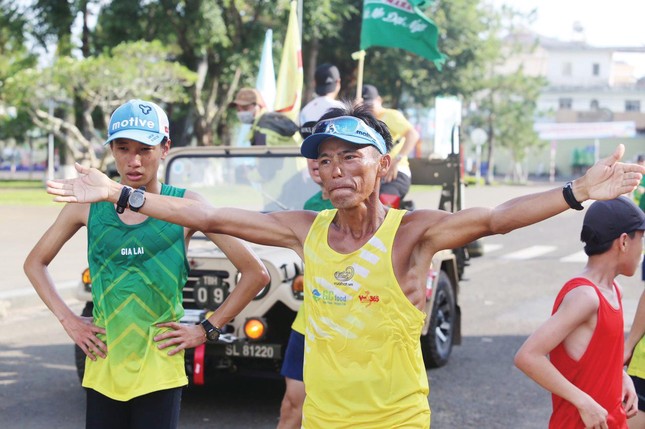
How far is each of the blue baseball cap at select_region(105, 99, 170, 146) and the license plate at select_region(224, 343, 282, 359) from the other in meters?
2.89

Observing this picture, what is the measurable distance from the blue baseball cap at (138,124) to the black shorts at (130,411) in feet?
3.37

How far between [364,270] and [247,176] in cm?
479

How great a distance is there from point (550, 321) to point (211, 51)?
108ft

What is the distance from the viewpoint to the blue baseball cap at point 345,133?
3279 mm

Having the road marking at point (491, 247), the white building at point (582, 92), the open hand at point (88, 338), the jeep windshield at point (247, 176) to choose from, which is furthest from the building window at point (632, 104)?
the open hand at point (88, 338)

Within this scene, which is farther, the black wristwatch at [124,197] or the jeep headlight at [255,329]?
the jeep headlight at [255,329]

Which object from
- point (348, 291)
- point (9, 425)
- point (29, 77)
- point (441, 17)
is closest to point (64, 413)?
point (9, 425)

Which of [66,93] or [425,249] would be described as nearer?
[425,249]

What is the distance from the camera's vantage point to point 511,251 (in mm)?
20125

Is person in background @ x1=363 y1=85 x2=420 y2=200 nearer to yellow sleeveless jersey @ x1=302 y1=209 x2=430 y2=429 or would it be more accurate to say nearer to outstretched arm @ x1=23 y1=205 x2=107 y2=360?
outstretched arm @ x1=23 y1=205 x2=107 y2=360

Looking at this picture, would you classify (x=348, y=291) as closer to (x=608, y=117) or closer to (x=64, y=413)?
(x=64, y=413)

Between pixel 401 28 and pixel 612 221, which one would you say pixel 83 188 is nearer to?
pixel 612 221

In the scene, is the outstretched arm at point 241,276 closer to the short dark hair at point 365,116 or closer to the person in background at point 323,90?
the short dark hair at point 365,116

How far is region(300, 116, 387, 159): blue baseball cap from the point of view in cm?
328
